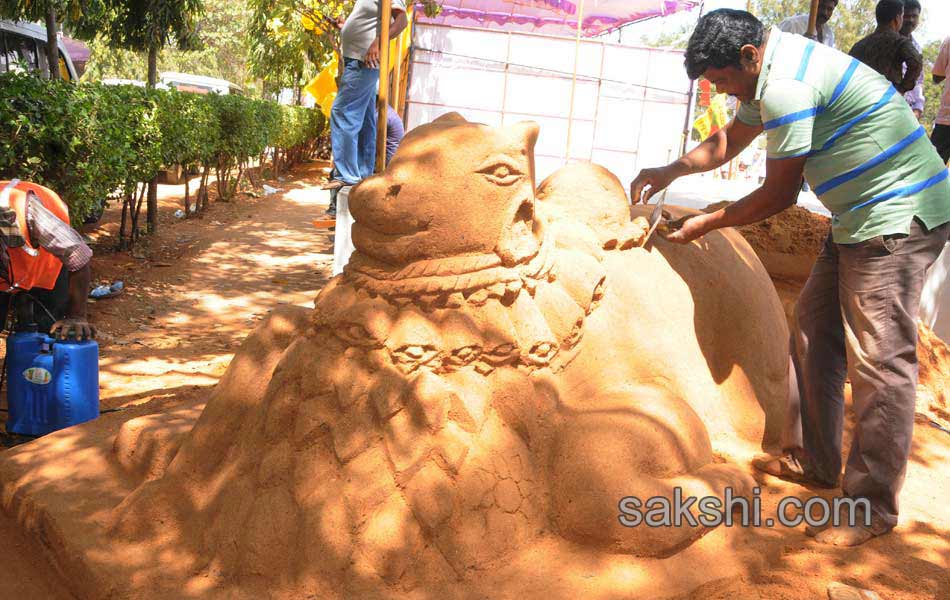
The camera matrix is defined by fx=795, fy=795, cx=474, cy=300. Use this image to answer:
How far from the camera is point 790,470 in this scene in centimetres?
322

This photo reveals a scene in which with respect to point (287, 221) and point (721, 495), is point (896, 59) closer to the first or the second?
point (721, 495)

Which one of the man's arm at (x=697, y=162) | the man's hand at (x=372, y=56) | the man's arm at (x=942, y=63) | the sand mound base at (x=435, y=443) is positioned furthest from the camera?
the man's arm at (x=942, y=63)

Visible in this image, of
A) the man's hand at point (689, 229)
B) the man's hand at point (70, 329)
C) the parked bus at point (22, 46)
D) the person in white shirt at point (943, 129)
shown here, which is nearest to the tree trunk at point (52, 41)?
the parked bus at point (22, 46)

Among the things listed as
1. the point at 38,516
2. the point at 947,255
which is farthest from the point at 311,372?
the point at 947,255

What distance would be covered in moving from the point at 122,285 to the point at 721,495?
236 inches

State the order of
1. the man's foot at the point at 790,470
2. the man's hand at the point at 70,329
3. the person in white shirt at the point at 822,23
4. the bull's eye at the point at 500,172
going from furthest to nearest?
the person in white shirt at the point at 822,23
the man's hand at the point at 70,329
the man's foot at the point at 790,470
the bull's eye at the point at 500,172

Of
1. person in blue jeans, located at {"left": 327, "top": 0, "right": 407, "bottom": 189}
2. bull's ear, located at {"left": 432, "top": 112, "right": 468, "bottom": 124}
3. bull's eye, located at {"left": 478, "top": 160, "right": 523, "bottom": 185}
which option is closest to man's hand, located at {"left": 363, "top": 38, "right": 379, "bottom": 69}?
person in blue jeans, located at {"left": 327, "top": 0, "right": 407, "bottom": 189}

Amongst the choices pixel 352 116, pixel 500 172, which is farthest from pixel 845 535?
pixel 352 116

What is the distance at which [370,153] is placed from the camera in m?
6.54

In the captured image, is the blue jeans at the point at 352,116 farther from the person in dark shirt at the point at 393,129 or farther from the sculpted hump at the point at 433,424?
the sculpted hump at the point at 433,424

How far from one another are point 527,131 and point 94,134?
16.7 ft

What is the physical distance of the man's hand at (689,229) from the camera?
310 centimetres

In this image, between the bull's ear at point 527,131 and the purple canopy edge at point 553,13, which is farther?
the purple canopy edge at point 553,13

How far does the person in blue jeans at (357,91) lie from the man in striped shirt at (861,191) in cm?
348
